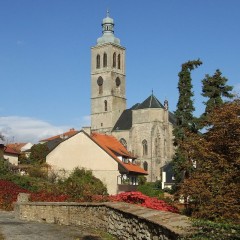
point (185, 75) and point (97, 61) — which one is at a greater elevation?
point (97, 61)

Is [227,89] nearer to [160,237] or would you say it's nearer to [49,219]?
[49,219]

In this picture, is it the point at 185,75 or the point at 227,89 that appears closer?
the point at 227,89

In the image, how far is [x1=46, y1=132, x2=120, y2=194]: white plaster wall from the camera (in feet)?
195

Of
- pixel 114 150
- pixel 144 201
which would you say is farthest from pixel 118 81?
pixel 144 201

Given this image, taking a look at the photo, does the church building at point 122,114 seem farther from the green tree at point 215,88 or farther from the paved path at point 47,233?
the paved path at point 47,233

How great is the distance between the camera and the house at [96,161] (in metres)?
59.3

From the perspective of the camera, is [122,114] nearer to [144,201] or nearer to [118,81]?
[118,81]

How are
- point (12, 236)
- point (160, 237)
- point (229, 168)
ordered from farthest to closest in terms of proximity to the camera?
point (229, 168), point (12, 236), point (160, 237)

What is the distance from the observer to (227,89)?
41.1 metres

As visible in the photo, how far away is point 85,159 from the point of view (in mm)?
61312

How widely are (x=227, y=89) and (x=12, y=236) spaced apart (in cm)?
2835

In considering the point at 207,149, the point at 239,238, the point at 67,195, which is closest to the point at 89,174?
the point at 67,195

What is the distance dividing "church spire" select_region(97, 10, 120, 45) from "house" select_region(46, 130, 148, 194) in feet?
238

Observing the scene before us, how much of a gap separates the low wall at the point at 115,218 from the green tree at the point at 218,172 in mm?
2658
